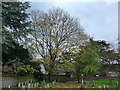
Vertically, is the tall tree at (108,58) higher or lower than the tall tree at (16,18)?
lower

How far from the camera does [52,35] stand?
1120cm

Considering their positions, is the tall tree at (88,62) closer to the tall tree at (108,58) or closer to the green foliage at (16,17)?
the tall tree at (108,58)

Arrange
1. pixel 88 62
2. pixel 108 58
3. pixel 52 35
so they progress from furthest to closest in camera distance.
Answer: pixel 108 58 → pixel 88 62 → pixel 52 35

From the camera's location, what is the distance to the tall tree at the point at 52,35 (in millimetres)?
11016

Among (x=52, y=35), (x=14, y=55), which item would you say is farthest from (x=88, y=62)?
(x=14, y=55)

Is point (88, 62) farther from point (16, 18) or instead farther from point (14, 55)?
point (16, 18)

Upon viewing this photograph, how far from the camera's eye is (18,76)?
1102 centimetres

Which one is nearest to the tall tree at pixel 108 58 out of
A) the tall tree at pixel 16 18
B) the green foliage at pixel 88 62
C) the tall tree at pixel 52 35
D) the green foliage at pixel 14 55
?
the green foliage at pixel 88 62

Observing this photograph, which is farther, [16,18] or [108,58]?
[108,58]

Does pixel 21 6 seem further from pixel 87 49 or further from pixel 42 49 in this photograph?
pixel 87 49

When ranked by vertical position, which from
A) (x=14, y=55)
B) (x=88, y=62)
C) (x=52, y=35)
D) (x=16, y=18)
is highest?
(x=16, y=18)

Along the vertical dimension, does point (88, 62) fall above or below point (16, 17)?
below

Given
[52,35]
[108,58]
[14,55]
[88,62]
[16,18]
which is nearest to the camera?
[14,55]

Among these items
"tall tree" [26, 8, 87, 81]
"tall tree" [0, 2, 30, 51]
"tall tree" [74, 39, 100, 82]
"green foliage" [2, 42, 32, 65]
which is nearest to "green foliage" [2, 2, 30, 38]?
"tall tree" [0, 2, 30, 51]
